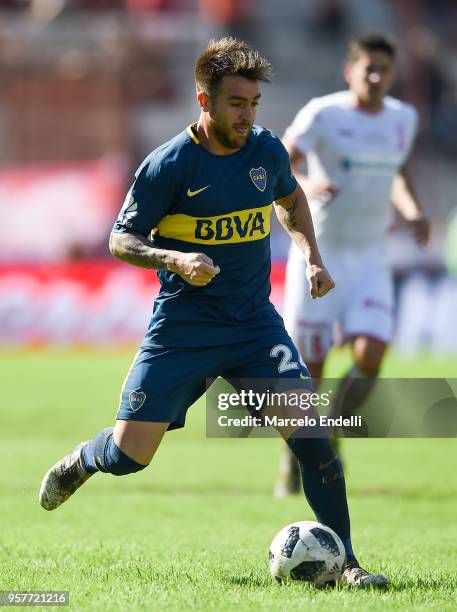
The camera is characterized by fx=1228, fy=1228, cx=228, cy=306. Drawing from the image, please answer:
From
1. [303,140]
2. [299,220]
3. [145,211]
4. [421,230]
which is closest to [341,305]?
[421,230]

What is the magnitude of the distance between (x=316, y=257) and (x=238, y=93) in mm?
962

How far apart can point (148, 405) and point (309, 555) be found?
101 cm

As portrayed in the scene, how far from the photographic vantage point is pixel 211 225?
18.9ft

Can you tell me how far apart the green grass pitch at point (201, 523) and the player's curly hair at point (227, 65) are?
7.38 feet

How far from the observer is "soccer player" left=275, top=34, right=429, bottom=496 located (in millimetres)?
8523

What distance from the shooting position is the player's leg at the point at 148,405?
5742 millimetres

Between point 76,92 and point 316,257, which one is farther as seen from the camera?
point 76,92

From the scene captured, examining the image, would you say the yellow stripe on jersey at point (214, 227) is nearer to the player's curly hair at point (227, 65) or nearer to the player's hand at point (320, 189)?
the player's curly hair at point (227, 65)

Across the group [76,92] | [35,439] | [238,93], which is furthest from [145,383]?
[76,92]

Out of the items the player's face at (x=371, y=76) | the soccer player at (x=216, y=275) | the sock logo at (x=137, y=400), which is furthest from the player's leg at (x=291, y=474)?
the sock logo at (x=137, y=400)

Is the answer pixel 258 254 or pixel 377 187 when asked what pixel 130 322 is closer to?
pixel 377 187

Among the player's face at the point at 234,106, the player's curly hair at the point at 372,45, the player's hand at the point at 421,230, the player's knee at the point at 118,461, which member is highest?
the player's curly hair at the point at 372,45

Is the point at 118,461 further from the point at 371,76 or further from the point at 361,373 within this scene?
the point at 371,76

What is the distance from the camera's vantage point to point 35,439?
1202cm
